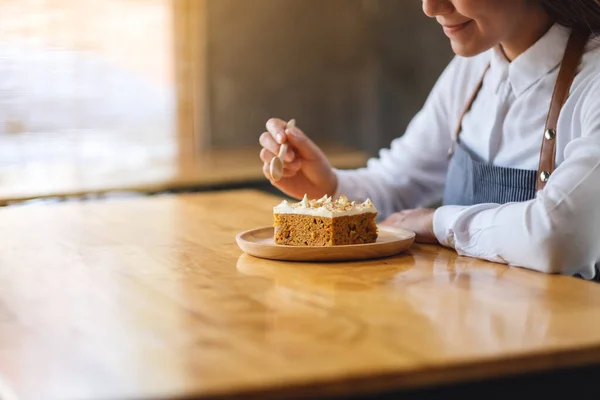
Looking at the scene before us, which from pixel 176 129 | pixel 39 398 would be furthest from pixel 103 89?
pixel 39 398

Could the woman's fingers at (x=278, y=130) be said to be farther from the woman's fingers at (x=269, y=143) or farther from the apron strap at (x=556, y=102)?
the apron strap at (x=556, y=102)

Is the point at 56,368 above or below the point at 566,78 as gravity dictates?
below

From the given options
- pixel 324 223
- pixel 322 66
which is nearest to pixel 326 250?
pixel 324 223

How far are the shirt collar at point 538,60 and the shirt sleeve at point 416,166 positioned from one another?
28cm

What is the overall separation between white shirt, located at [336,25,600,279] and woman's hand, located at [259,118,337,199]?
0.26 feet

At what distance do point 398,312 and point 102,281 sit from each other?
48cm

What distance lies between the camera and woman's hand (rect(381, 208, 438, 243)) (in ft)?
5.37

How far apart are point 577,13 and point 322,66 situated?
116 inches

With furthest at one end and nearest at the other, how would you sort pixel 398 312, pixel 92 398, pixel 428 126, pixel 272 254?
pixel 428 126 → pixel 272 254 → pixel 398 312 → pixel 92 398

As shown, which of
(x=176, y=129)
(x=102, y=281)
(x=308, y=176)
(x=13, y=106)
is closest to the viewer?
(x=102, y=281)

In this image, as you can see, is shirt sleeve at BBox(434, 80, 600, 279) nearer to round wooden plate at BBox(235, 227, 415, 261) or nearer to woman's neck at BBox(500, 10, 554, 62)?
round wooden plate at BBox(235, 227, 415, 261)

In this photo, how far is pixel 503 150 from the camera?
186 centimetres

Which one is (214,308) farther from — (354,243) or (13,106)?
(13,106)

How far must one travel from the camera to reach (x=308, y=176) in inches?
76.9
